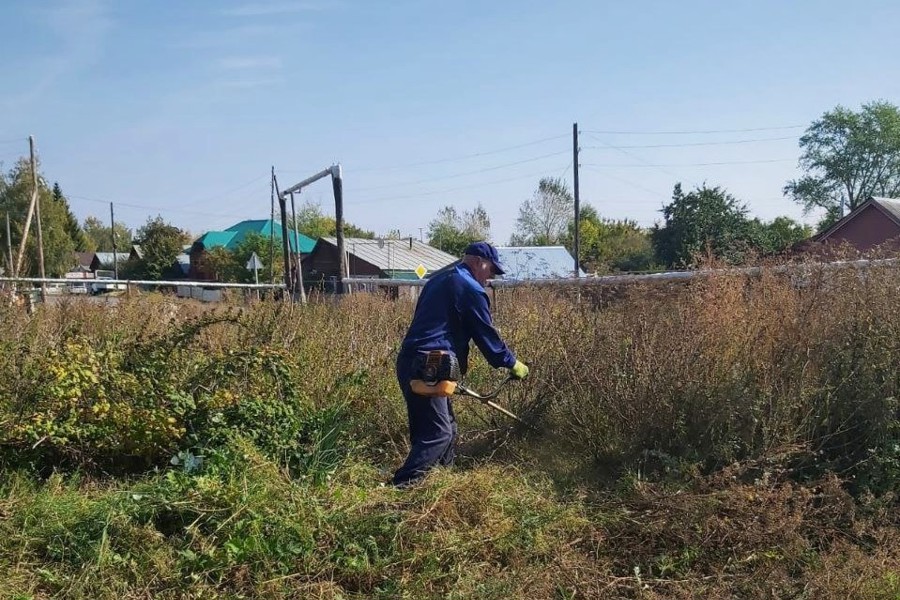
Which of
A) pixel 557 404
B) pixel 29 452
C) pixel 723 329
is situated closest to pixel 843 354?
pixel 723 329

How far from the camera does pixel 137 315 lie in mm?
8070

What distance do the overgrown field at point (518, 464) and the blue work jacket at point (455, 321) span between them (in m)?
0.80

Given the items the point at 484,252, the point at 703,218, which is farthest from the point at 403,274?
the point at 484,252

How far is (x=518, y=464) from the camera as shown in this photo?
5129 mm

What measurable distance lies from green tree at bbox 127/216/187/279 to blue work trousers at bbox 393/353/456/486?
156 ft

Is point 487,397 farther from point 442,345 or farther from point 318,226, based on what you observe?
point 318,226

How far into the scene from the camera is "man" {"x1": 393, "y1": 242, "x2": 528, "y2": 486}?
4656 millimetres

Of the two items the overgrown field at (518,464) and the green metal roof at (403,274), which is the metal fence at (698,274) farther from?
the green metal roof at (403,274)

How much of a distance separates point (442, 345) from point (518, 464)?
3.52 feet

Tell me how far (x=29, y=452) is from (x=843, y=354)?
542 cm

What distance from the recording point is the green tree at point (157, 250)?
159 feet

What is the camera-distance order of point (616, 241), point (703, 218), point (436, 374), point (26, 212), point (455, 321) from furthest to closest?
point (616, 241), point (26, 212), point (703, 218), point (455, 321), point (436, 374)

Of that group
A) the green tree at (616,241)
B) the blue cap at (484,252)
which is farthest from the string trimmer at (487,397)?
the green tree at (616,241)

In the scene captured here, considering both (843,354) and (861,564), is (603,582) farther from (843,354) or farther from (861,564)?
(843,354)
